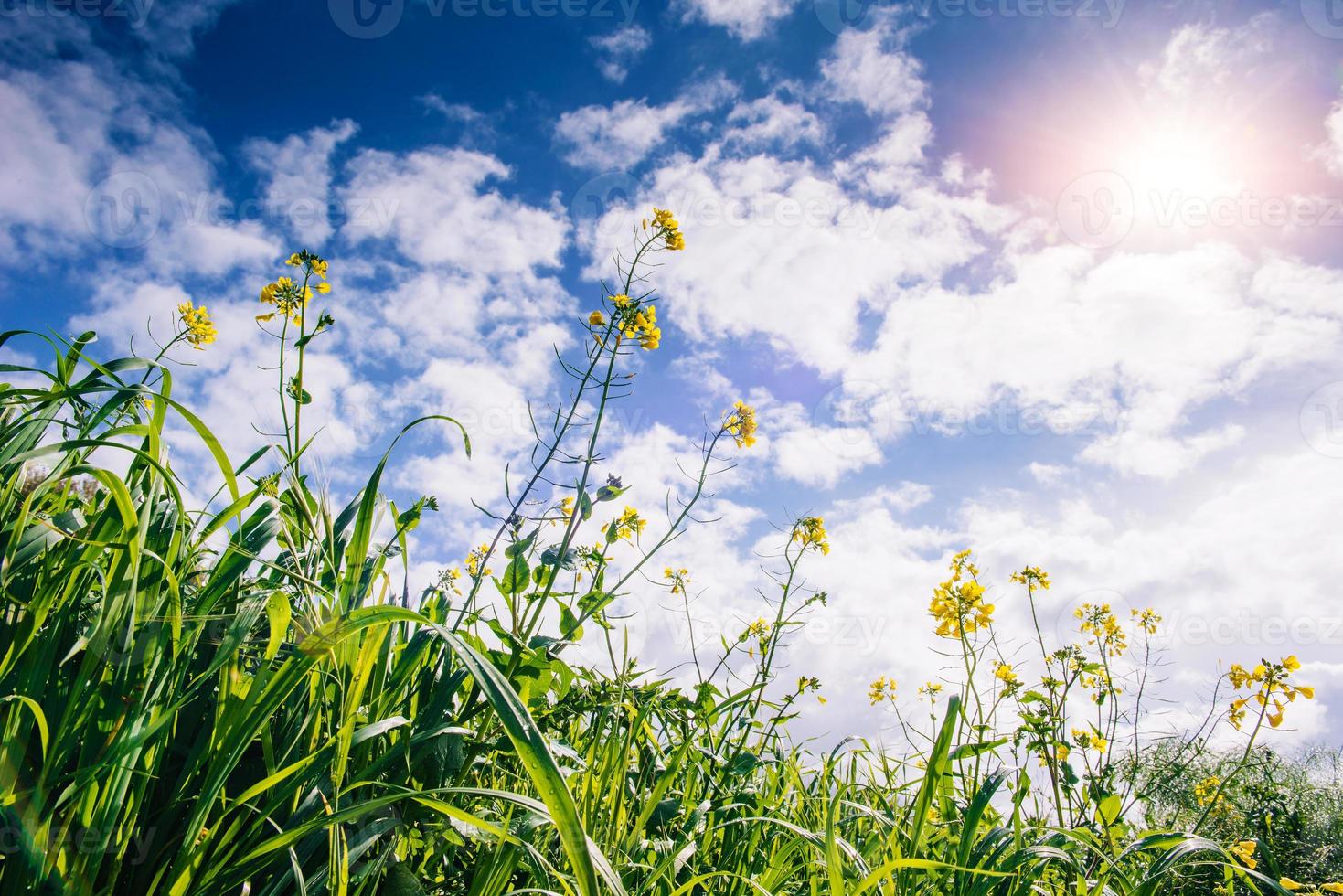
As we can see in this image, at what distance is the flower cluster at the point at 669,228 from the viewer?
6.72 feet

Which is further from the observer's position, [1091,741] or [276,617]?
[1091,741]

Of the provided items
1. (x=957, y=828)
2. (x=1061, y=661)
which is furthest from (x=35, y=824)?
(x=1061, y=661)

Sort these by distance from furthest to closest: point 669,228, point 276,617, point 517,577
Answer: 1. point 669,228
2. point 517,577
3. point 276,617

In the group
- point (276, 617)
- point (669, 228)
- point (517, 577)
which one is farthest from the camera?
point (669, 228)

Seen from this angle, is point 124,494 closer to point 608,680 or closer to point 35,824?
point 35,824

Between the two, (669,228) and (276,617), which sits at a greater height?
(669,228)

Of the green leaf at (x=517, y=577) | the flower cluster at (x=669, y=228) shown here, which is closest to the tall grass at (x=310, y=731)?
the green leaf at (x=517, y=577)

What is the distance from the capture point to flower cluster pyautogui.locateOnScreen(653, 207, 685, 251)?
205 cm

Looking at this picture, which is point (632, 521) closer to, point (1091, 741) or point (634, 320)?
point (634, 320)

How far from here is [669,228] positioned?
6.72 ft

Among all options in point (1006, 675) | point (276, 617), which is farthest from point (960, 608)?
point (276, 617)

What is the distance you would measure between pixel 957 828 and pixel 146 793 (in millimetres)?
1616

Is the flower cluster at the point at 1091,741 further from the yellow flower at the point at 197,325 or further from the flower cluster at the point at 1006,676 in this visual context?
the yellow flower at the point at 197,325

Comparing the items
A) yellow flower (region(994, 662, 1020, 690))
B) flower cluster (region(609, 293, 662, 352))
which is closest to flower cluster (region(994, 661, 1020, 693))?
yellow flower (region(994, 662, 1020, 690))
